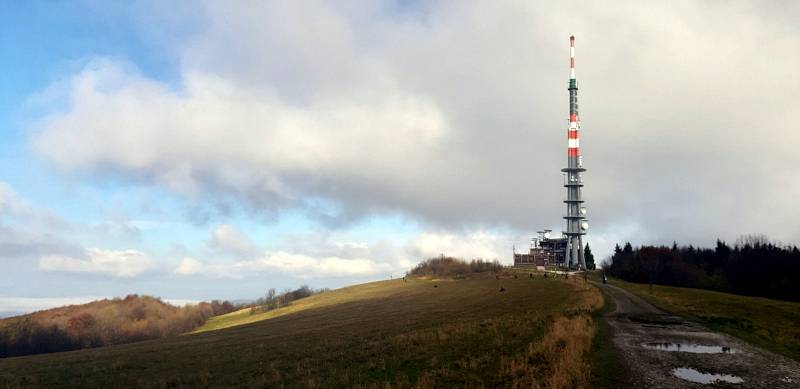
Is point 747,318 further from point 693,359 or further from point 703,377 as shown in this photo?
point 703,377

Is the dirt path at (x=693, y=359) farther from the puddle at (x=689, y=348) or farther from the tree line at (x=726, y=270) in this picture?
the tree line at (x=726, y=270)

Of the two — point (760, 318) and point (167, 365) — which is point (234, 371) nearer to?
point (167, 365)

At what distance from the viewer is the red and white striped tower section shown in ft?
500

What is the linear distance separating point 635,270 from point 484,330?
4263 inches

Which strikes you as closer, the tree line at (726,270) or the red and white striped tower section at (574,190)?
the tree line at (726,270)

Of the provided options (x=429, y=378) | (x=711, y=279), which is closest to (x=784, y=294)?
(x=711, y=279)

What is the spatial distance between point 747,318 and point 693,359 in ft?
81.4

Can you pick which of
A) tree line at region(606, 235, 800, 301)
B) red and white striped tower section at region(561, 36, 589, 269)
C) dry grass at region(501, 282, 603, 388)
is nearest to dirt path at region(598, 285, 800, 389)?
dry grass at region(501, 282, 603, 388)

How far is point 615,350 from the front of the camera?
27.6 metres

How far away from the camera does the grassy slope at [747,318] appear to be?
31.9m

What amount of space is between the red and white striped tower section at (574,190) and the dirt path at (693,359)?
118215 millimetres

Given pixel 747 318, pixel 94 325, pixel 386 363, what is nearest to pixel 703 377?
pixel 386 363

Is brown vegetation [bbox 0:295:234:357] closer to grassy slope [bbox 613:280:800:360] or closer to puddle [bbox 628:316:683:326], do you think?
puddle [bbox 628:316:683:326]

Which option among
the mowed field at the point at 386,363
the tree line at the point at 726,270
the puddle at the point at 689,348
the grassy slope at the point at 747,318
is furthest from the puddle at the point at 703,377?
the tree line at the point at 726,270
